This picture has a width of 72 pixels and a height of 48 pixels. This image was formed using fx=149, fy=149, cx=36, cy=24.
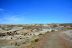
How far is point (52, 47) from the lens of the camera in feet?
73.0

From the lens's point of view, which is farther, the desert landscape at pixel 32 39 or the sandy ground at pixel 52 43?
the desert landscape at pixel 32 39

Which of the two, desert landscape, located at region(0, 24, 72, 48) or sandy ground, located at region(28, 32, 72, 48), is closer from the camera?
sandy ground, located at region(28, 32, 72, 48)

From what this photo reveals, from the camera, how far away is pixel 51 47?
73.0 feet

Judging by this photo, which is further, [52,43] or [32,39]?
[32,39]

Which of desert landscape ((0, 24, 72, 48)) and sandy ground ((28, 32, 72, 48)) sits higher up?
sandy ground ((28, 32, 72, 48))

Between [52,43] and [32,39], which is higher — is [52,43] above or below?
above

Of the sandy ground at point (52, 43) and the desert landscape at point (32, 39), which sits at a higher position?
the sandy ground at point (52, 43)

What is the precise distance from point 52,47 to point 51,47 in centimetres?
15
